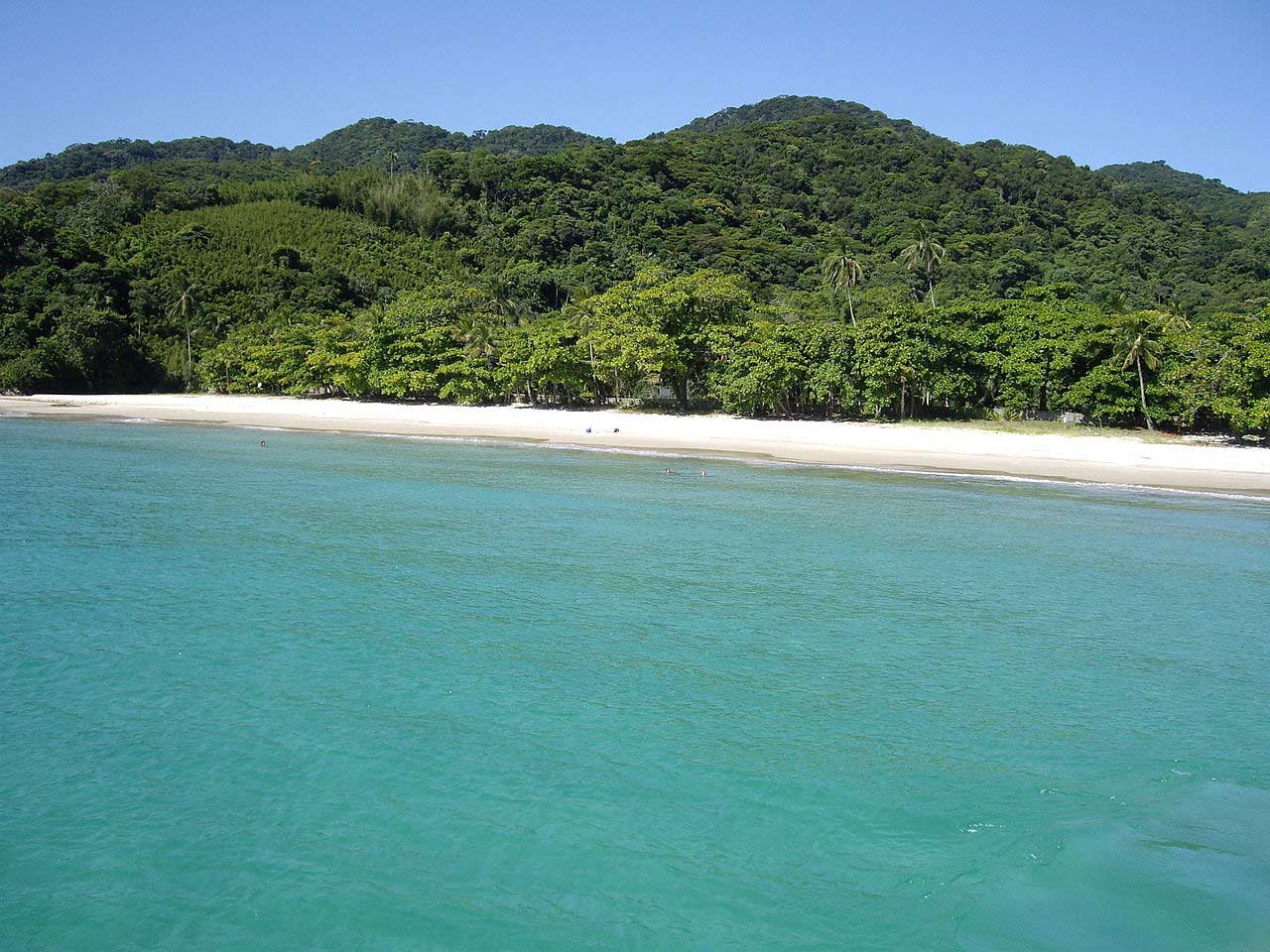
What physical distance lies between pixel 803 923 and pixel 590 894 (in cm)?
147

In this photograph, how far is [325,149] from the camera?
16788 cm

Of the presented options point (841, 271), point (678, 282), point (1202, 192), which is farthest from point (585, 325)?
point (1202, 192)

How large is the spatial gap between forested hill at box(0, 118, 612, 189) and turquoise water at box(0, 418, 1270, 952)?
13019cm

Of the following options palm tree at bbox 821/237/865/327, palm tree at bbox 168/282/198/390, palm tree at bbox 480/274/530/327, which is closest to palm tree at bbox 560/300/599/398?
palm tree at bbox 480/274/530/327

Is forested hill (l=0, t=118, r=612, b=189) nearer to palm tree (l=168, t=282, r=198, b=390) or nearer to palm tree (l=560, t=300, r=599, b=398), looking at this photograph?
palm tree (l=168, t=282, r=198, b=390)

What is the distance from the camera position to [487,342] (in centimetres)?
4800

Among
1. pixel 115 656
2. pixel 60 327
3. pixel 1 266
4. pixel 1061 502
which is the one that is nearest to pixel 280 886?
pixel 115 656

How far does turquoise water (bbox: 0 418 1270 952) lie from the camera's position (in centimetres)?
614

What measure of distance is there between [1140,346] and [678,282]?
63.2ft

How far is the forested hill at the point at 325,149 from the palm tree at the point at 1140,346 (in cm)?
11735

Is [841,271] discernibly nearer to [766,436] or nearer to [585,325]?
[585,325]

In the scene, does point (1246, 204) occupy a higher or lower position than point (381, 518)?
higher

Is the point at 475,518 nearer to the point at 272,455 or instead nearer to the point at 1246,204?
the point at 272,455

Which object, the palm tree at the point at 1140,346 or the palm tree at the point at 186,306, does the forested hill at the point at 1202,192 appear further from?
the palm tree at the point at 186,306
